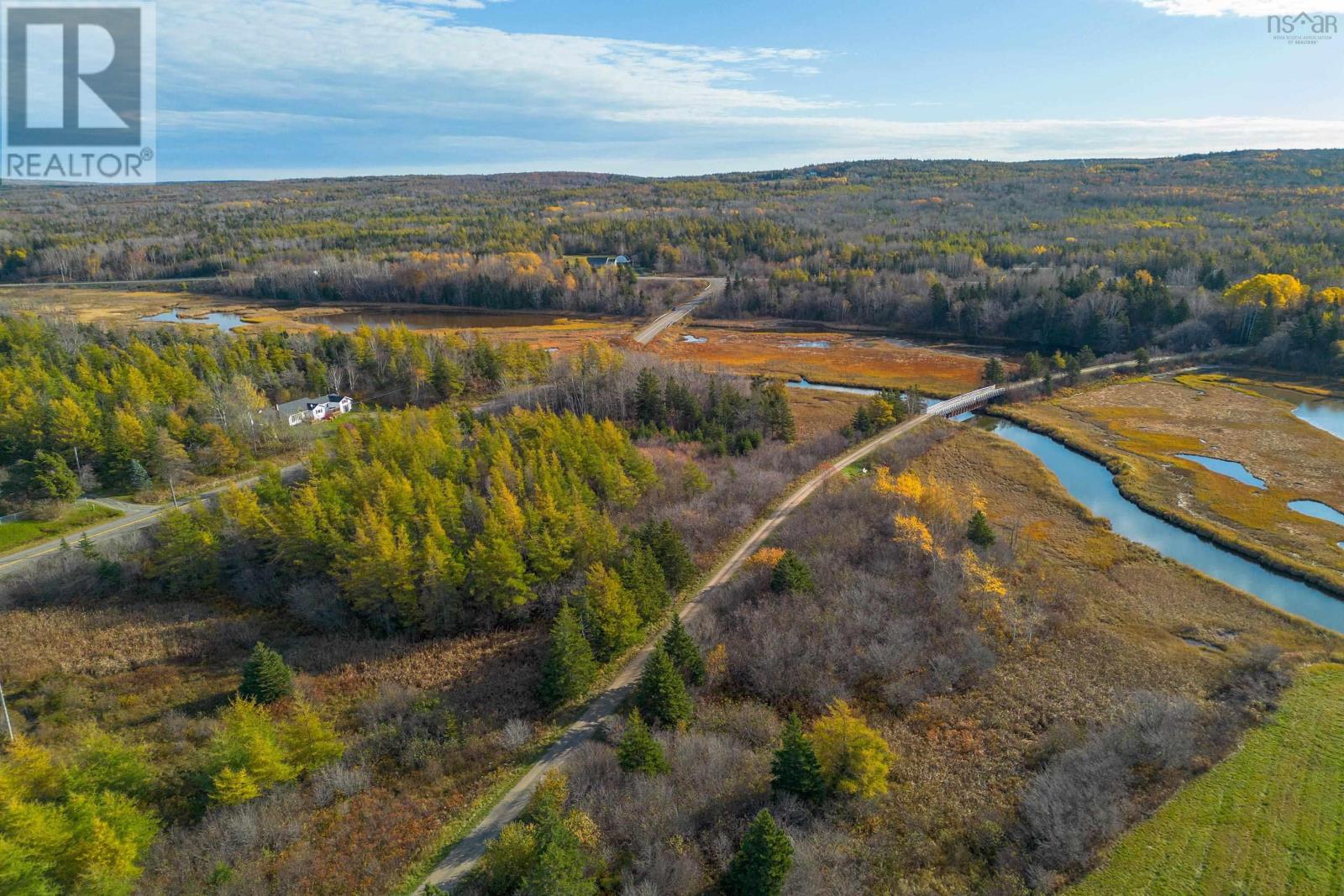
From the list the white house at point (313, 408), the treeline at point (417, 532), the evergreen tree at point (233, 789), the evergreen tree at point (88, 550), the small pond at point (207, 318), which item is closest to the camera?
the evergreen tree at point (233, 789)

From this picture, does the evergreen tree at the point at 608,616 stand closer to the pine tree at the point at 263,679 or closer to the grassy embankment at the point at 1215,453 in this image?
the pine tree at the point at 263,679

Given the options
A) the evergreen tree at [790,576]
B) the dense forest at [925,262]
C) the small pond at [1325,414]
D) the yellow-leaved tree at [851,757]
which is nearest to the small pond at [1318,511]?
the small pond at [1325,414]

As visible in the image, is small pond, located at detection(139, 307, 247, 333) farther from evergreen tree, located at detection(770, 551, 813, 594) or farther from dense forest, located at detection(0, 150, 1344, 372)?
evergreen tree, located at detection(770, 551, 813, 594)

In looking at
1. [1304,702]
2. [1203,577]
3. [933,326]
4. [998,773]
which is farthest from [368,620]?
[933,326]

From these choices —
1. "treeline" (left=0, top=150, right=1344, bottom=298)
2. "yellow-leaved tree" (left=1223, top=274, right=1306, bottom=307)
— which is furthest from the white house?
"yellow-leaved tree" (left=1223, top=274, right=1306, bottom=307)

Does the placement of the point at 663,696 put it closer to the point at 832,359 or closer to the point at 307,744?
the point at 307,744

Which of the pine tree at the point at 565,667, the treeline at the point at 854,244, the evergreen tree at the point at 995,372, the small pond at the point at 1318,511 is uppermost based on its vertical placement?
the treeline at the point at 854,244

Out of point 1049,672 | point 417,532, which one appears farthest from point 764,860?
point 417,532

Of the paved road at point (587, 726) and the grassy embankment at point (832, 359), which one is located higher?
Answer: the grassy embankment at point (832, 359)
